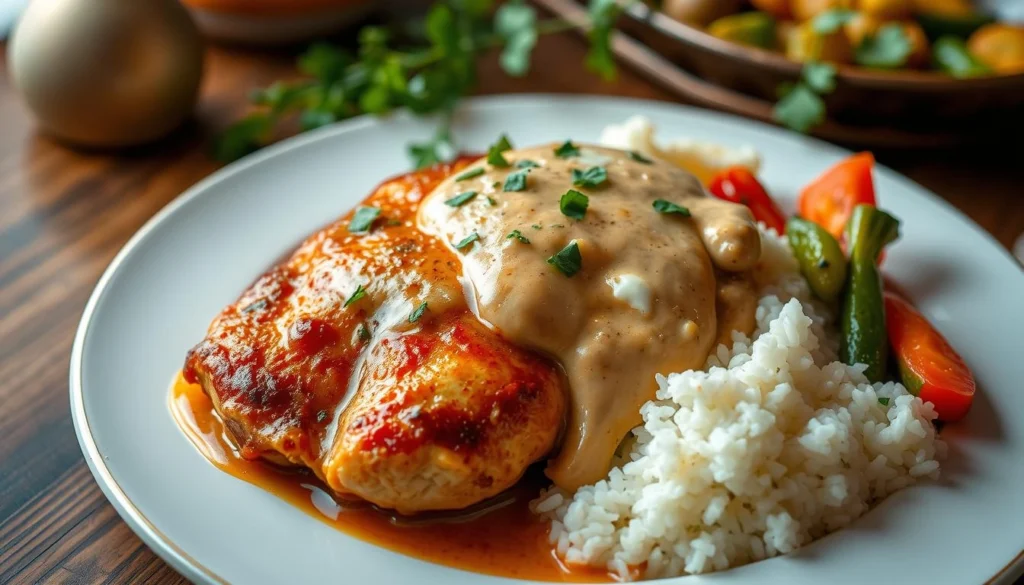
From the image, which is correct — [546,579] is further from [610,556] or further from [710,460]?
[710,460]

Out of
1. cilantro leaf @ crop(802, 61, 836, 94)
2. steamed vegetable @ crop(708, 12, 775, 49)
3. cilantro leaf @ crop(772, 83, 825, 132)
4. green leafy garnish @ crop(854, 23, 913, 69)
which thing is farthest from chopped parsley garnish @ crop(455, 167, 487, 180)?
green leafy garnish @ crop(854, 23, 913, 69)

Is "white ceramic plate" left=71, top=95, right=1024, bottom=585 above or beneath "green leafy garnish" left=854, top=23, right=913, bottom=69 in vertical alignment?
beneath

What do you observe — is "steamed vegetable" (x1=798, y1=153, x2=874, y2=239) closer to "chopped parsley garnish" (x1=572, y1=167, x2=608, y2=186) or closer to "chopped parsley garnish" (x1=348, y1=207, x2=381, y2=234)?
"chopped parsley garnish" (x1=572, y1=167, x2=608, y2=186)

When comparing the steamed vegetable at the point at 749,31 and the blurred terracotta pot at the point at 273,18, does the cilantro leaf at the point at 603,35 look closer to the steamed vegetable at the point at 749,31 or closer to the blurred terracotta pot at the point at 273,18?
the steamed vegetable at the point at 749,31

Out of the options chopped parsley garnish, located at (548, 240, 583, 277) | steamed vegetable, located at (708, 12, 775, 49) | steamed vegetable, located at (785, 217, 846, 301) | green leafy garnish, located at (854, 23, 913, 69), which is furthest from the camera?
steamed vegetable, located at (708, 12, 775, 49)

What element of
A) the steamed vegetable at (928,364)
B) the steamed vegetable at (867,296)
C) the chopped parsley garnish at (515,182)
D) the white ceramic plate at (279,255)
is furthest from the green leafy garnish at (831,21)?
the chopped parsley garnish at (515,182)

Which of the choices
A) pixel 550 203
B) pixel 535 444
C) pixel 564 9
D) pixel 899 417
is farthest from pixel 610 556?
pixel 564 9

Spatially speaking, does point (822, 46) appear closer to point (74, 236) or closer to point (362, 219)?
point (362, 219)
